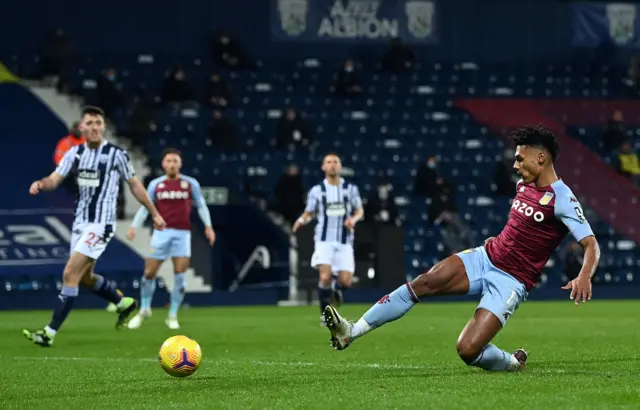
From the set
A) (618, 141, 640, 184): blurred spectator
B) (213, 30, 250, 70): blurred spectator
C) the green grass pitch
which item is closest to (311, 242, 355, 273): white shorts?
the green grass pitch

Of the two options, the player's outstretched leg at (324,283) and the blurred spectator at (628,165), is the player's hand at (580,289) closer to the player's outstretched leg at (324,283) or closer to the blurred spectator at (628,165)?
the player's outstretched leg at (324,283)

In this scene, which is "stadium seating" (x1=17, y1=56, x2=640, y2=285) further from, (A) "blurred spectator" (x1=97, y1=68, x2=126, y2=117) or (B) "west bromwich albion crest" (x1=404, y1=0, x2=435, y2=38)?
(B) "west bromwich albion crest" (x1=404, y1=0, x2=435, y2=38)

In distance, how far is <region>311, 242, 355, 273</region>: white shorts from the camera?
1786cm

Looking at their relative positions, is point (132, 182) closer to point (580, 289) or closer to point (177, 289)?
point (177, 289)

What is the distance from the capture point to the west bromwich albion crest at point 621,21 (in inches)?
1420

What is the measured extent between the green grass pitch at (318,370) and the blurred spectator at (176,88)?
41.7 ft

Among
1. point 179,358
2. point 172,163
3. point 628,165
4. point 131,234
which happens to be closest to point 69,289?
point 131,234

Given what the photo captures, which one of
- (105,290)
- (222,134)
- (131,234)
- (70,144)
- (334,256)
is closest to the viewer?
(105,290)

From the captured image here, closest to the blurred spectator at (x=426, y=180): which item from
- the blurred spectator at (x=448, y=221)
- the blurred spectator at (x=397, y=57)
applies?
the blurred spectator at (x=448, y=221)

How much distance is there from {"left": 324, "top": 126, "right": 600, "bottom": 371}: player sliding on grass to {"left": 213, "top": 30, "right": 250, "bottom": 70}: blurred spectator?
2267cm

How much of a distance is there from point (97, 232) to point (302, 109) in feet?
60.1

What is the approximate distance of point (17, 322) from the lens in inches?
743

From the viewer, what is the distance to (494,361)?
9.28m

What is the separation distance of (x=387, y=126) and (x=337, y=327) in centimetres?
2291
